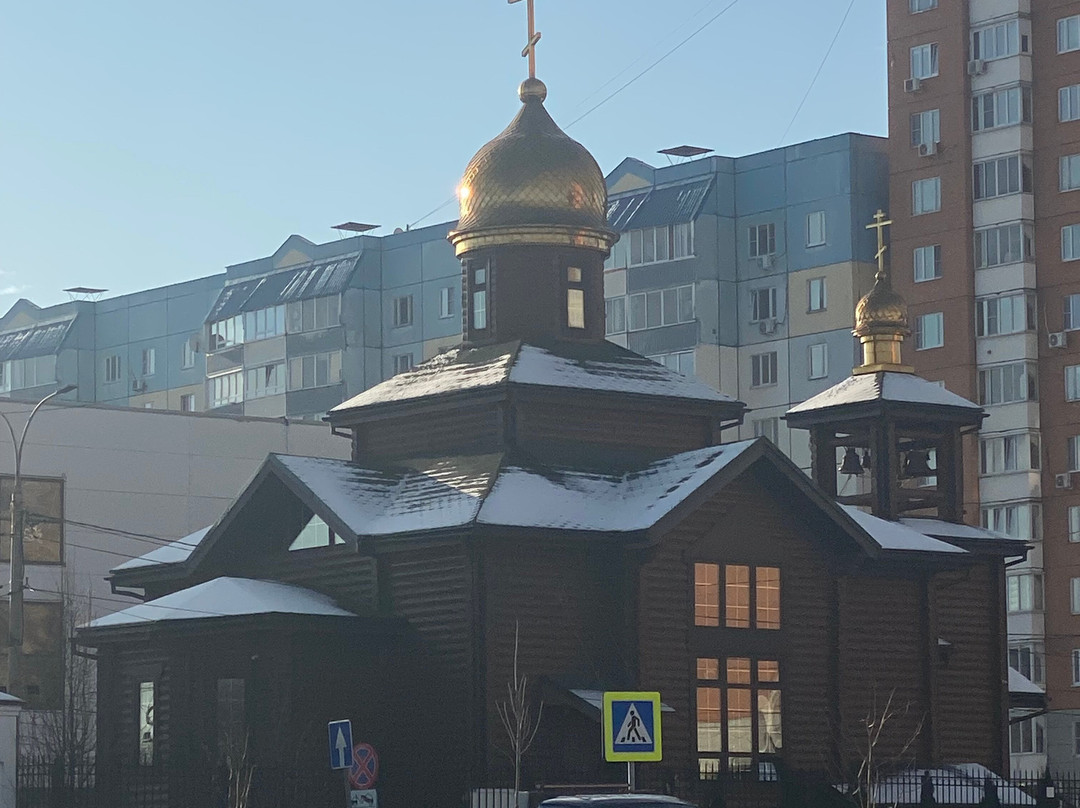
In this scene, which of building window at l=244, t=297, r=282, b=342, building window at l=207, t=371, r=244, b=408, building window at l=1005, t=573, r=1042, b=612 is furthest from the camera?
building window at l=207, t=371, r=244, b=408

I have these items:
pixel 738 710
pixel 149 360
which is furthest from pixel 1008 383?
pixel 149 360

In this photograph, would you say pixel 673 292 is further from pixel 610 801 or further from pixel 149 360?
pixel 610 801

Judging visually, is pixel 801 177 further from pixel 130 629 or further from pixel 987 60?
pixel 130 629

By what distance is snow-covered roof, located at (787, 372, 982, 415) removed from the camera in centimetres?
4169

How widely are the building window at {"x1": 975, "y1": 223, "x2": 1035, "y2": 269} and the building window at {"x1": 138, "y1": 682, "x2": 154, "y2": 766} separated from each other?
3437 centimetres

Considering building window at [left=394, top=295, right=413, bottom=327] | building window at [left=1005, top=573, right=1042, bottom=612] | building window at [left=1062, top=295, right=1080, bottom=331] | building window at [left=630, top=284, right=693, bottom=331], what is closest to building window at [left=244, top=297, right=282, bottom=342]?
building window at [left=394, top=295, right=413, bottom=327]

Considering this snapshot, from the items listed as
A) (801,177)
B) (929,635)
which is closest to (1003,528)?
(801,177)

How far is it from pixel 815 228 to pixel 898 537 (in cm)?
3078

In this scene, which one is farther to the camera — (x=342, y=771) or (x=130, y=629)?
(x=130, y=629)

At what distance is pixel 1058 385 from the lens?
215 feet

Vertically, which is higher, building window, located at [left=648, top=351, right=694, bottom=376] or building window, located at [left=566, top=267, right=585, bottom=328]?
building window, located at [left=648, top=351, right=694, bottom=376]

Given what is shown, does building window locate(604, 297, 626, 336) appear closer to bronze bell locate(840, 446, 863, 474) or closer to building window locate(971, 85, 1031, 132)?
building window locate(971, 85, 1031, 132)

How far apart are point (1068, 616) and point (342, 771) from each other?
35.2m

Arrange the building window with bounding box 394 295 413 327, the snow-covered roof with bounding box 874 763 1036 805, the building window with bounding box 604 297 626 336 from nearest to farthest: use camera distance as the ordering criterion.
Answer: the snow-covered roof with bounding box 874 763 1036 805, the building window with bounding box 604 297 626 336, the building window with bounding box 394 295 413 327
